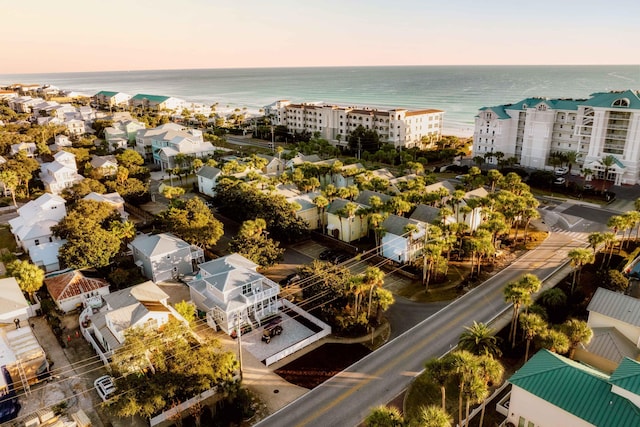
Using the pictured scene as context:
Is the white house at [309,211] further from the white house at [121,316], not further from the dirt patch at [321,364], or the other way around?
the dirt patch at [321,364]

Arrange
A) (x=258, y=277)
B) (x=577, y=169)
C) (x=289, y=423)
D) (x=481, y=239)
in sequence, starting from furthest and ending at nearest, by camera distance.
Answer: (x=577, y=169) < (x=481, y=239) < (x=258, y=277) < (x=289, y=423)

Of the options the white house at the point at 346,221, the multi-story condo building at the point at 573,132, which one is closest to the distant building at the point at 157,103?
the multi-story condo building at the point at 573,132

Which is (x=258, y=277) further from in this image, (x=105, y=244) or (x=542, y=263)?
(x=542, y=263)

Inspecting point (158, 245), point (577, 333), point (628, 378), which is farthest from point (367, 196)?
point (628, 378)

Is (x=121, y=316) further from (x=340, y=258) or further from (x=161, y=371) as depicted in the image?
(x=340, y=258)

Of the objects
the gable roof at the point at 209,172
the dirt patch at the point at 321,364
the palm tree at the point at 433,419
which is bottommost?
the dirt patch at the point at 321,364

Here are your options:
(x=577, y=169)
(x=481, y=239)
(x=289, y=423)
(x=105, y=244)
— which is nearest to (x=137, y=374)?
(x=289, y=423)

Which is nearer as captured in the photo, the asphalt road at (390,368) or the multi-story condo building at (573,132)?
the asphalt road at (390,368)
